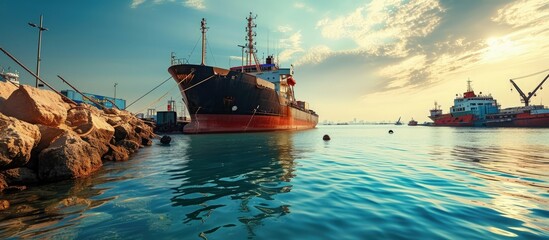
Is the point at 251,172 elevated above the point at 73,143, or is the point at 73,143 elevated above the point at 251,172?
the point at 73,143

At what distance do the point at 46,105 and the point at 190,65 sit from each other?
19.0 metres

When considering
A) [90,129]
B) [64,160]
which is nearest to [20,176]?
[64,160]

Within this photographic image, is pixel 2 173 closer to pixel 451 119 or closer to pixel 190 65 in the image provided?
pixel 190 65

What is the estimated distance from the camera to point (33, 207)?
4730mm

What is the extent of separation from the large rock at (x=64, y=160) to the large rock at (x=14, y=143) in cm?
49

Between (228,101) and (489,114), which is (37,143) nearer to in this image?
(228,101)

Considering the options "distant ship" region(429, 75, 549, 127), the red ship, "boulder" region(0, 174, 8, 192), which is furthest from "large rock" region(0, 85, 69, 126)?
the red ship

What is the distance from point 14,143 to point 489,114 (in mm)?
92164

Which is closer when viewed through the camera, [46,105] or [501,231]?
[501,231]

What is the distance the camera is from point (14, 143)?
5.64 metres

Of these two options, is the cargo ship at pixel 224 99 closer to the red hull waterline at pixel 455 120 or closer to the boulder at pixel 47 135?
the boulder at pixel 47 135

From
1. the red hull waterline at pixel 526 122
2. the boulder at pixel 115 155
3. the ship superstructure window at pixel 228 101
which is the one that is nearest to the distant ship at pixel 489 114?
the red hull waterline at pixel 526 122

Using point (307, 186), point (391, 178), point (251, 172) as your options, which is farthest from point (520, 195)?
point (251, 172)

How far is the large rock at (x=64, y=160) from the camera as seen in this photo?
21.9 feet
